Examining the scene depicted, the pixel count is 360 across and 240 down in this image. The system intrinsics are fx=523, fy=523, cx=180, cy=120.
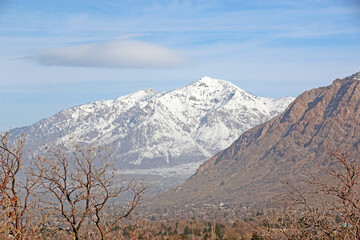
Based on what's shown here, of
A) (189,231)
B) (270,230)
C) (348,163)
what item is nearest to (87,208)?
(270,230)

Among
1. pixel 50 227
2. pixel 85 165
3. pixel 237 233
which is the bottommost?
pixel 237 233

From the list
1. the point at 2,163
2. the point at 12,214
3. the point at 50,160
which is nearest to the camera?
the point at 12,214

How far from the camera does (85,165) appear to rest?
20297mm

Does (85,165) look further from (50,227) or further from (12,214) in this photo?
(12,214)

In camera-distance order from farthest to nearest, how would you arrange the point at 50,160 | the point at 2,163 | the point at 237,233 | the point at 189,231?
the point at 189,231 < the point at 237,233 < the point at 50,160 < the point at 2,163

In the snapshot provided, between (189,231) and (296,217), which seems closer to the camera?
(296,217)

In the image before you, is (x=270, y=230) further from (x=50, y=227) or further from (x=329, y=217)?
(x=50, y=227)

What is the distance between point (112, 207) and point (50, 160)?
10.4 ft

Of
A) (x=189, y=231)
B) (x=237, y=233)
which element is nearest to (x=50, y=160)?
(x=237, y=233)

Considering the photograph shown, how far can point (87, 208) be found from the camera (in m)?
18.7

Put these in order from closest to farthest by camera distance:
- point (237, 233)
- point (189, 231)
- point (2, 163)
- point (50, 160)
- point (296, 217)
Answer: point (2, 163) < point (296, 217) < point (50, 160) < point (237, 233) < point (189, 231)

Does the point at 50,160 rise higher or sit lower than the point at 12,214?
higher

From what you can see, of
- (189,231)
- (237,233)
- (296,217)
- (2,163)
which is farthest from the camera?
(189,231)

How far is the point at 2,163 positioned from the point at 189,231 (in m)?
116
